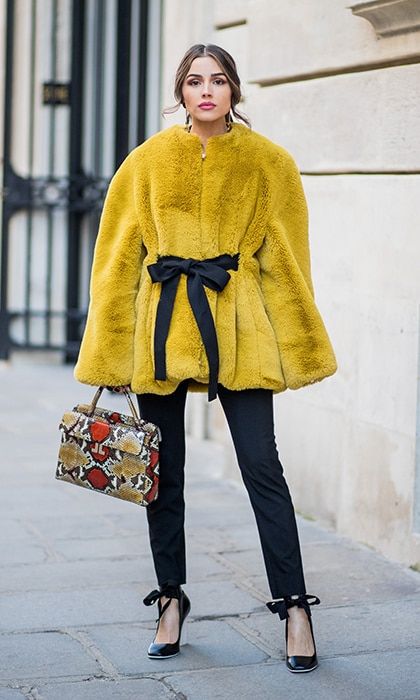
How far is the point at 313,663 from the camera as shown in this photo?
381 centimetres

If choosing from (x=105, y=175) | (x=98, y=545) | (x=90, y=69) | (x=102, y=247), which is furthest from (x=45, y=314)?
(x=102, y=247)

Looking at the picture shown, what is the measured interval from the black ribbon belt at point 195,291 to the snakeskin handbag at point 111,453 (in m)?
0.20

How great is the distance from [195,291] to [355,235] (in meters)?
1.73

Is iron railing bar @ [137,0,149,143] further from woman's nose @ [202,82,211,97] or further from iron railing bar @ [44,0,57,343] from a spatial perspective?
woman's nose @ [202,82,211,97]

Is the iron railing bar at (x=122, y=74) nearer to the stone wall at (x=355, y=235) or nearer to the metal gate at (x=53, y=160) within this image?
the metal gate at (x=53, y=160)

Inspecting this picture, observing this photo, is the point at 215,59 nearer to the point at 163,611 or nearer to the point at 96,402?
the point at 96,402

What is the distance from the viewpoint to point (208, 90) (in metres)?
3.74

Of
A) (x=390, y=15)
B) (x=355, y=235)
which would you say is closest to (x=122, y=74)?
(x=355, y=235)

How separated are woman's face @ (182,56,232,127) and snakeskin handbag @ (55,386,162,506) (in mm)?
825

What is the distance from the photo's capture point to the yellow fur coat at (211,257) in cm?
377

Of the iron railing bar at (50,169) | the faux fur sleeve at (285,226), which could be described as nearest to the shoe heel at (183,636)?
the faux fur sleeve at (285,226)

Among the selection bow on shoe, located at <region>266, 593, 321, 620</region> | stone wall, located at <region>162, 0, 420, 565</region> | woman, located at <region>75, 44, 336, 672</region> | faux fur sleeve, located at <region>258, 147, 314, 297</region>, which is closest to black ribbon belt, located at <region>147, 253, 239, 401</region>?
woman, located at <region>75, 44, 336, 672</region>

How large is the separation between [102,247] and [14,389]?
5666mm

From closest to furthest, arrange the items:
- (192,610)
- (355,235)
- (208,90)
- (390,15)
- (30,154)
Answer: (208,90) → (192,610) → (390,15) → (355,235) → (30,154)
